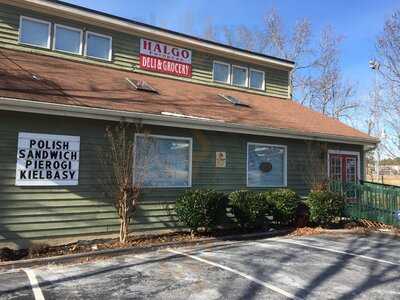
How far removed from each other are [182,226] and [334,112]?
29.2 metres

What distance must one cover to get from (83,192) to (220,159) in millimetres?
3835

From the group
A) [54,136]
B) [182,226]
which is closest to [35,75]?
[54,136]

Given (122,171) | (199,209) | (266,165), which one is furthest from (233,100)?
(122,171)

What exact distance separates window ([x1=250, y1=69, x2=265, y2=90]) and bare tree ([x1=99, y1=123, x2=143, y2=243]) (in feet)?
23.8

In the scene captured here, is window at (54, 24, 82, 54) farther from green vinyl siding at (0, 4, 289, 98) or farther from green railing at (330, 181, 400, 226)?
green railing at (330, 181, 400, 226)

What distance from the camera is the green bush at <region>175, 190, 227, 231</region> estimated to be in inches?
393

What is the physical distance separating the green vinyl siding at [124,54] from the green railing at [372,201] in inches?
195

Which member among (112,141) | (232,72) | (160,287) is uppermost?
(232,72)

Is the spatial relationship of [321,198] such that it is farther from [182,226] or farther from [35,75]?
[35,75]

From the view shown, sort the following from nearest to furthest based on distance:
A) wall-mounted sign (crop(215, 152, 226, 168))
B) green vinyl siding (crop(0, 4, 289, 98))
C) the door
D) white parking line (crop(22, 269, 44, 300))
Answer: white parking line (crop(22, 269, 44, 300)) → green vinyl siding (crop(0, 4, 289, 98)) → wall-mounted sign (crop(215, 152, 226, 168)) → the door

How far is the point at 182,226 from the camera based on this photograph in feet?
36.0

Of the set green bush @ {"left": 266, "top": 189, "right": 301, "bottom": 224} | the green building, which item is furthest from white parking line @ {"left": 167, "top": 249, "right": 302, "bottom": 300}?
green bush @ {"left": 266, "top": 189, "right": 301, "bottom": 224}

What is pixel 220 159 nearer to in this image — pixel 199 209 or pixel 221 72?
pixel 199 209

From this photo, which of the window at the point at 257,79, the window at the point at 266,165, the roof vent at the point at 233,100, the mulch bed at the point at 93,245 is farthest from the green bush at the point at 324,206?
the window at the point at 257,79
